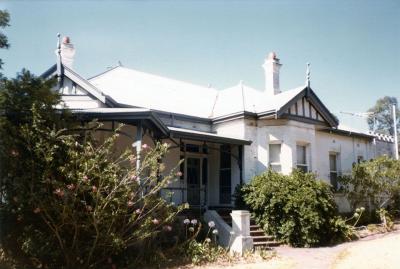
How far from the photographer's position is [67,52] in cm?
1516

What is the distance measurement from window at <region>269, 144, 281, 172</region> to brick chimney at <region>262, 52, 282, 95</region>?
327 centimetres

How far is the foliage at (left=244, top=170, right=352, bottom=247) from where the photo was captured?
12367mm

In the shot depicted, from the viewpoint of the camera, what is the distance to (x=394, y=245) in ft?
35.4

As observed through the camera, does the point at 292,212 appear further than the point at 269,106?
No

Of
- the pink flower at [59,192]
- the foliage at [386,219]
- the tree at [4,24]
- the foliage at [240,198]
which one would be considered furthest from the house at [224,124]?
the pink flower at [59,192]

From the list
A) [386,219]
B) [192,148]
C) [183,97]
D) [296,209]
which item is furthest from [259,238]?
[183,97]

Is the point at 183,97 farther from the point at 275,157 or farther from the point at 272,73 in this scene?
the point at 275,157

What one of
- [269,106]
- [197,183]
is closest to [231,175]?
[197,183]

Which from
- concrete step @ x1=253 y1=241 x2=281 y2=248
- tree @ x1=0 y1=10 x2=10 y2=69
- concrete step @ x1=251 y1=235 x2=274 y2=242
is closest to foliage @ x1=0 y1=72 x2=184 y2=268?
tree @ x1=0 y1=10 x2=10 y2=69

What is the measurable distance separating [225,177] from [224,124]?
2343mm

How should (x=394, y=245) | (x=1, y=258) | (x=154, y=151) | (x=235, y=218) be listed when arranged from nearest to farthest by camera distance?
(x=1, y=258)
(x=154, y=151)
(x=394, y=245)
(x=235, y=218)

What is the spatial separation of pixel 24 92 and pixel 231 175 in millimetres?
9296

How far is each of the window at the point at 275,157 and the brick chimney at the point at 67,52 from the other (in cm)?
898

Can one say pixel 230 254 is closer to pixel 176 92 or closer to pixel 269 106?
pixel 269 106
